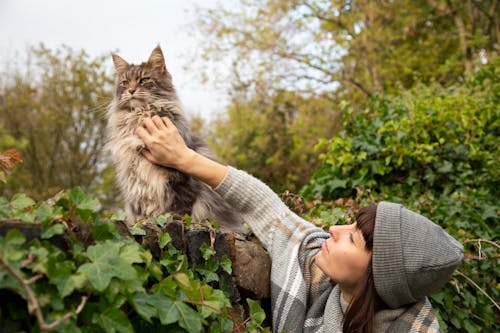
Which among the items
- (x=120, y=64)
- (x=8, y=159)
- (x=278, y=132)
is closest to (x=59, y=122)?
(x=278, y=132)

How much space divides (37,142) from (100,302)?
468 inches

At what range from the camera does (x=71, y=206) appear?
4.94 ft

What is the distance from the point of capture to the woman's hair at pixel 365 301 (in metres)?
2.09

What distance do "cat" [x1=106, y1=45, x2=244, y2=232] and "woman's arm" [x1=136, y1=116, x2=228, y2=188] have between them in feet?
0.52

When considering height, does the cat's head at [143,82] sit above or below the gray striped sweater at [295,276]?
above

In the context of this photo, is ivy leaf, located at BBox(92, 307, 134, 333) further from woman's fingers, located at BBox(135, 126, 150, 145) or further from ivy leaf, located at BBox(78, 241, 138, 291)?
woman's fingers, located at BBox(135, 126, 150, 145)

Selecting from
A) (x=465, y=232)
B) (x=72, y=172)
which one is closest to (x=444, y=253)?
(x=465, y=232)

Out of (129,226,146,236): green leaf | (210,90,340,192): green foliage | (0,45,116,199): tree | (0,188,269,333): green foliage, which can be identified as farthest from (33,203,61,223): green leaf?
(0,45,116,199): tree

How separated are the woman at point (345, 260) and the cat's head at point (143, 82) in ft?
2.26

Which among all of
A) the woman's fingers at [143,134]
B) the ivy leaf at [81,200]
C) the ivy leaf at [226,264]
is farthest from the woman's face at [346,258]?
the woman's fingers at [143,134]

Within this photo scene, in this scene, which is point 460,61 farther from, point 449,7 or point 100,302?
point 100,302

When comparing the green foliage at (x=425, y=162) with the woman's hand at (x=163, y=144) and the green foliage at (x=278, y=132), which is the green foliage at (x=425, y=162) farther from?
the green foliage at (x=278, y=132)

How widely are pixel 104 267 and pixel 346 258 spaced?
3.72 feet

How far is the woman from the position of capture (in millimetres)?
1993
